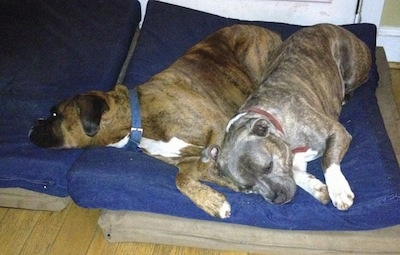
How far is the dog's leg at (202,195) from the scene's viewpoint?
2682 millimetres

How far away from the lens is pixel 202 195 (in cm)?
272

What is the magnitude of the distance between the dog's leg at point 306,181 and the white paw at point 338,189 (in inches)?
1.5

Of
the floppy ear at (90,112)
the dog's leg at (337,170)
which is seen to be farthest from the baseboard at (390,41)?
the floppy ear at (90,112)

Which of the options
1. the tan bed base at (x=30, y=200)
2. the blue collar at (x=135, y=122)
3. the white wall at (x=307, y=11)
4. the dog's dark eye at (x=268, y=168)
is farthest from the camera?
the white wall at (x=307, y=11)

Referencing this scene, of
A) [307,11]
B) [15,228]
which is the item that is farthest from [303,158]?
[307,11]

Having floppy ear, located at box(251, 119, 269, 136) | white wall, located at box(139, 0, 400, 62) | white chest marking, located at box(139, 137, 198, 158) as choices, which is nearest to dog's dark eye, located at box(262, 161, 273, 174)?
floppy ear, located at box(251, 119, 269, 136)

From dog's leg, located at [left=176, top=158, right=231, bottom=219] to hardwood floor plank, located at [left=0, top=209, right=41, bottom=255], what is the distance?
944mm

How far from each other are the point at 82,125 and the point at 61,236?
683 mm

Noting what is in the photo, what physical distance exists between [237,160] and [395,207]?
77 centimetres

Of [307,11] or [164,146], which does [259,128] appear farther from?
[307,11]

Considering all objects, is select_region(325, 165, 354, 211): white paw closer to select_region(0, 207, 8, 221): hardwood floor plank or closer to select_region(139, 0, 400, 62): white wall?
select_region(0, 207, 8, 221): hardwood floor plank

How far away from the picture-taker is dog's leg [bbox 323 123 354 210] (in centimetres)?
262

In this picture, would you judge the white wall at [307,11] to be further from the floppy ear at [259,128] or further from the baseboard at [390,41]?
the floppy ear at [259,128]

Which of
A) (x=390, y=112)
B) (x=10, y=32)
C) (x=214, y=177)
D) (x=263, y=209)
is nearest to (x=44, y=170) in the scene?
(x=214, y=177)
